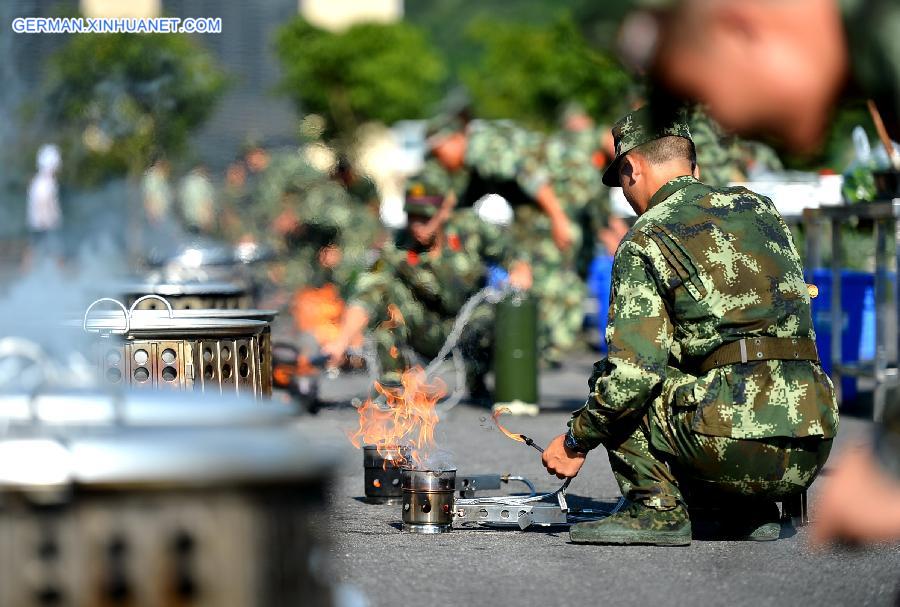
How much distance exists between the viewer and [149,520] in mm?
3131

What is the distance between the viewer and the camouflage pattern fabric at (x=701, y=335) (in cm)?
627

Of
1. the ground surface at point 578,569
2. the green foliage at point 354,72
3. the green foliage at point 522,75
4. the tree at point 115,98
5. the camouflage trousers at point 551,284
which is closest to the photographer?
the ground surface at point 578,569

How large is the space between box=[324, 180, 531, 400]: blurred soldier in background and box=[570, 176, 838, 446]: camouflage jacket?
250 inches

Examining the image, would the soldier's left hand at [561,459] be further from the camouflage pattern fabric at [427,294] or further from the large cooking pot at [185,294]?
the camouflage pattern fabric at [427,294]

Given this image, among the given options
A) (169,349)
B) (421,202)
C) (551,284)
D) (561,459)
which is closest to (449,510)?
(561,459)

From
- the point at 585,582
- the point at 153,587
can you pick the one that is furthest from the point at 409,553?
the point at 153,587

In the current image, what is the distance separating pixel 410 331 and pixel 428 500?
19.6ft

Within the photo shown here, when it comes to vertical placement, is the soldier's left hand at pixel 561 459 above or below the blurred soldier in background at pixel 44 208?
below

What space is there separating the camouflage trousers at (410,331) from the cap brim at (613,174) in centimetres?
589

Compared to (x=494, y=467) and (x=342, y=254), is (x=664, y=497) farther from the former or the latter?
(x=342, y=254)

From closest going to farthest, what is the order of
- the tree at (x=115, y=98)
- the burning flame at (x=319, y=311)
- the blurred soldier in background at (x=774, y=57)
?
the blurred soldier in background at (x=774, y=57)
the burning flame at (x=319, y=311)
the tree at (x=115, y=98)

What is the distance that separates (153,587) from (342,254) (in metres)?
15.8

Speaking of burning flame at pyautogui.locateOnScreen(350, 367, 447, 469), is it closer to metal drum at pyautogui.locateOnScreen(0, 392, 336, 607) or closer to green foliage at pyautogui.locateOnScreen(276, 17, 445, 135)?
metal drum at pyautogui.locateOnScreen(0, 392, 336, 607)

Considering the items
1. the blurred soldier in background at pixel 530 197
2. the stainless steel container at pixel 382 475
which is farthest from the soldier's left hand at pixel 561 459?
the blurred soldier in background at pixel 530 197
